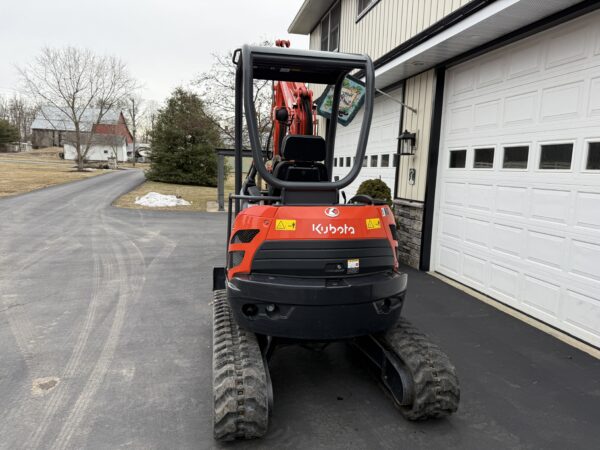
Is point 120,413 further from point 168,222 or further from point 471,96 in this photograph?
point 168,222

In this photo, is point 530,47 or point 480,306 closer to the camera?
point 530,47

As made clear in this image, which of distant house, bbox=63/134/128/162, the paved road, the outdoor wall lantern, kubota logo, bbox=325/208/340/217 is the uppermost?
distant house, bbox=63/134/128/162

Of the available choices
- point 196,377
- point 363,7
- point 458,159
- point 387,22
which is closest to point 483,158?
point 458,159

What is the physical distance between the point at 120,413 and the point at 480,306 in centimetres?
456

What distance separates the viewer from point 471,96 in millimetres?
6270

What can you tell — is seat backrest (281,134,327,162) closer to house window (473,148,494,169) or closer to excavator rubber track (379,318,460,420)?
excavator rubber track (379,318,460,420)

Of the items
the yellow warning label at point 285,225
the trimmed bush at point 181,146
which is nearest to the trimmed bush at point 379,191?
the yellow warning label at point 285,225

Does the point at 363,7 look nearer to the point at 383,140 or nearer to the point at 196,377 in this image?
the point at 383,140

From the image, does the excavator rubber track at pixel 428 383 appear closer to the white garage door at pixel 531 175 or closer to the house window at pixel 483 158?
the white garage door at pixel 531 175

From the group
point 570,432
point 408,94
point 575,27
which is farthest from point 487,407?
point 408,94

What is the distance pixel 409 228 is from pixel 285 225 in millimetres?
5338

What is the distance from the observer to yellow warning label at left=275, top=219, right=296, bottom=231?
9.45ft

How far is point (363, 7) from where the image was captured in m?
9.98

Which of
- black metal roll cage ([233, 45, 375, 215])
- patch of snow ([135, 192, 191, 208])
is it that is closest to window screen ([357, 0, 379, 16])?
black metal roll cage ([233, 45, 375, 215])
